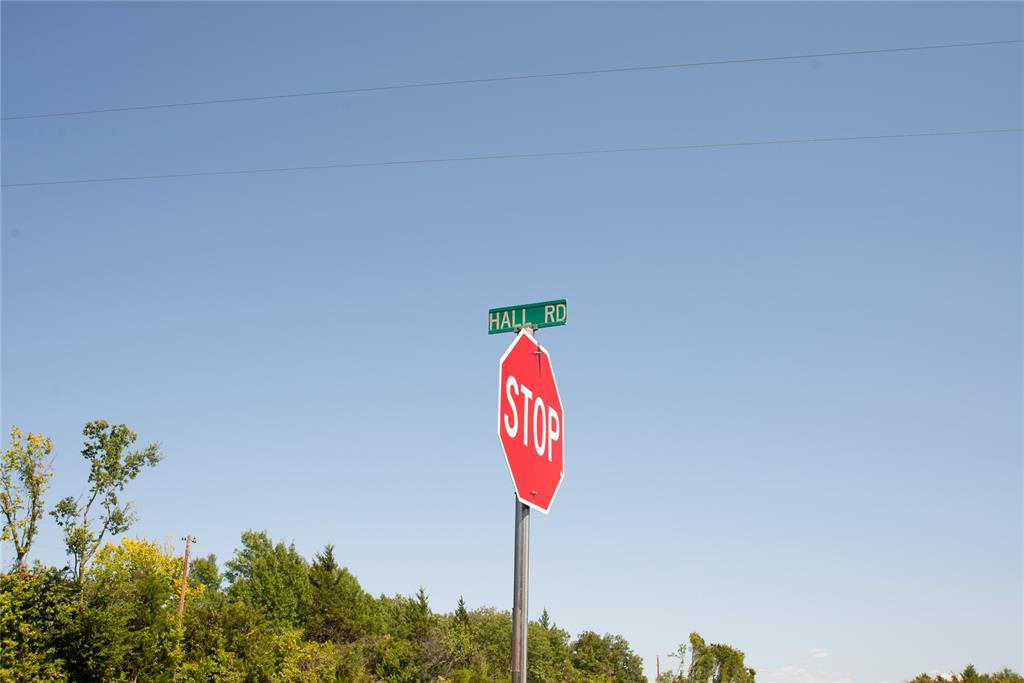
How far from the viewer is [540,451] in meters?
6.09

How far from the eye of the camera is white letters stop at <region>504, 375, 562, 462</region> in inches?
227

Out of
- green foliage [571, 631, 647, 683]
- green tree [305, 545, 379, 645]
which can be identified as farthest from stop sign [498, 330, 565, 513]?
green foliage [571, 631, 647, 683]

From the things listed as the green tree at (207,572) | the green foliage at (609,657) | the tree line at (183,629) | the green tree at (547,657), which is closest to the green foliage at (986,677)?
the tree line at (183,629)

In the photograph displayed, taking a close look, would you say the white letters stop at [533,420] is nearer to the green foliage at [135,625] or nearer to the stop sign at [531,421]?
the stop sign at [531,421]

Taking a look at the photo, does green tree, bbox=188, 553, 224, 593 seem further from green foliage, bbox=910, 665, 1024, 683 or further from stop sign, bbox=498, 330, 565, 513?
stop sign, bbox=498, 330, 565, 513

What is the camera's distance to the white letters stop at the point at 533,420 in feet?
18.9

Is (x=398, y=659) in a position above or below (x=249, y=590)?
below

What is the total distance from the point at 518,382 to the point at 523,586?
4.61 feet

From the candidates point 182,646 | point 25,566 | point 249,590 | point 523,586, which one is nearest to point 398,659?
point 182,646

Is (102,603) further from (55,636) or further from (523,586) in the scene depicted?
(523,586)

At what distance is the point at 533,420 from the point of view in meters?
6.03

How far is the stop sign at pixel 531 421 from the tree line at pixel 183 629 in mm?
36845

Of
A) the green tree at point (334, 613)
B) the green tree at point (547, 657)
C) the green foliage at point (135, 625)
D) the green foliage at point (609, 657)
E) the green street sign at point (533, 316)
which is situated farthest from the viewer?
the green foliage at point (609, 657)

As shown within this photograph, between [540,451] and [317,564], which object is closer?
[540,451]
